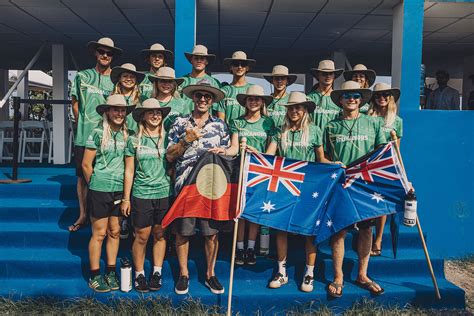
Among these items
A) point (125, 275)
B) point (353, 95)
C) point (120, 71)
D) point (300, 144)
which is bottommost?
point (125, 275)

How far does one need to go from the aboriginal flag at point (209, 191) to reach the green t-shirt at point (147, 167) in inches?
8.0

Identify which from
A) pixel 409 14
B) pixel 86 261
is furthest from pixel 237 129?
pixel 409 14

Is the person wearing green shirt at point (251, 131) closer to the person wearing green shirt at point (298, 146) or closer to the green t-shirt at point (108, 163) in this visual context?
the person wearing green shirt at point (298, 146)

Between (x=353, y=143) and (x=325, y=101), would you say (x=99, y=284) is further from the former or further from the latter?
(x=325, y=101)

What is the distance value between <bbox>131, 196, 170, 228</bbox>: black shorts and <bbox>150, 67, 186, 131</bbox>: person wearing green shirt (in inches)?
31.2

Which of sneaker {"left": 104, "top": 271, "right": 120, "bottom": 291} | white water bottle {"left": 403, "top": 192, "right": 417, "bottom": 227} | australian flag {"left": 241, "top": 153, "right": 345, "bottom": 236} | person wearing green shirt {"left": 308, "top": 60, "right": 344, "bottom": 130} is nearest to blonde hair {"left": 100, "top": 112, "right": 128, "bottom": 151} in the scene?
sneaker {"left": 104, "top": 271, "right": 120, "bottom": 291}

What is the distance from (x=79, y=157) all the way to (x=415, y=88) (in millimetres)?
4036

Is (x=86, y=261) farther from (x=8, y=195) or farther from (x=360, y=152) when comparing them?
(x=360, y=152)

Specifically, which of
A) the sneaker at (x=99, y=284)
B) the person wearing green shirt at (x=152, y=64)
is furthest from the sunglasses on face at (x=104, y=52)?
the sneaker at (x=99, y=284)

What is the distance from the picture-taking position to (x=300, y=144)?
383cm

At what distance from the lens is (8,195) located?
16.4 feet

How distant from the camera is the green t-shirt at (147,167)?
358 cm

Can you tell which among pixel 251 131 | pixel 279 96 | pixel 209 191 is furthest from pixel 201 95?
pixel 279 96

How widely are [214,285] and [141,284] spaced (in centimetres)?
65
